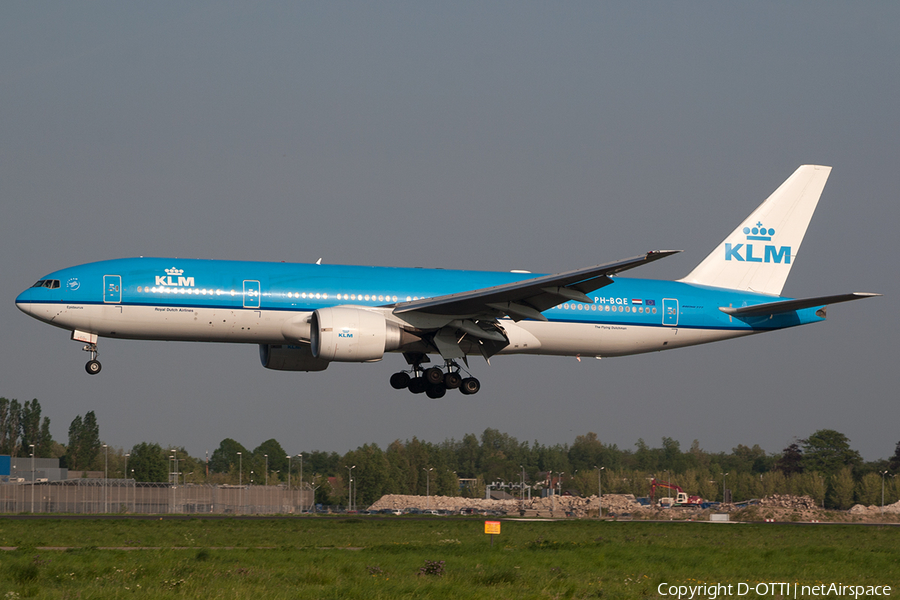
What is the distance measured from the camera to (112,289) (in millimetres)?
33938

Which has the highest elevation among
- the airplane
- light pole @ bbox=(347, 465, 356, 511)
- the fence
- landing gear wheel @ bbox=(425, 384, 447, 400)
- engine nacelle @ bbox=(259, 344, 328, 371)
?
the airplane

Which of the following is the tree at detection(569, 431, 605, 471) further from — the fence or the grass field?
the grass field

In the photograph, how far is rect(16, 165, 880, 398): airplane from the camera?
111 ft

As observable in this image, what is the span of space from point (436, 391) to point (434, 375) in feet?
3.94

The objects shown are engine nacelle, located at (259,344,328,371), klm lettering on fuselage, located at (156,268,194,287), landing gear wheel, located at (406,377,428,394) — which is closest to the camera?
klm lettering on fuselage, located at (156,268,194,287)

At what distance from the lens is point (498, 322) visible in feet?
123

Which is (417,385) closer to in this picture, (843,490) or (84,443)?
(843,490)

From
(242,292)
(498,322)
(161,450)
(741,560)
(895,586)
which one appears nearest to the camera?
(895,586)

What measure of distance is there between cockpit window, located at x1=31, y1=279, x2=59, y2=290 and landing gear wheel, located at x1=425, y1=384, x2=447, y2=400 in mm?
14323

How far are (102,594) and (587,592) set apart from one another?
9.59 m

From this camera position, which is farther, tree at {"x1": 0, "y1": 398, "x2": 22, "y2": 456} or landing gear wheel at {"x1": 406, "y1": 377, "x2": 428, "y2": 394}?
tree at {"x1": 0, "y1": 398, "x2": 22, "y2": 456}

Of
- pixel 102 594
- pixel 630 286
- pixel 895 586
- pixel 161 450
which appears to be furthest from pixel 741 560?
pixel 161 450

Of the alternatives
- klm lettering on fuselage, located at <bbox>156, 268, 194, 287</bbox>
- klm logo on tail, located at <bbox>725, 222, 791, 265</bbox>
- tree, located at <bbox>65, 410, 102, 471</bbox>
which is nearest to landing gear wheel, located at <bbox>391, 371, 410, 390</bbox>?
klm lettering on fuselage, located at <bbox>156, 268, 194, 287</bbox>

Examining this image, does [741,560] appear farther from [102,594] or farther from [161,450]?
[161,450]
